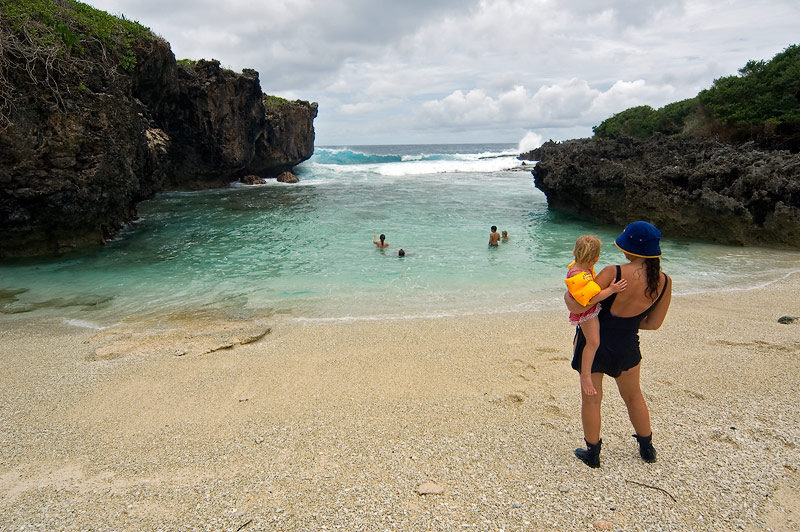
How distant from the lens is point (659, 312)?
3.34 meters

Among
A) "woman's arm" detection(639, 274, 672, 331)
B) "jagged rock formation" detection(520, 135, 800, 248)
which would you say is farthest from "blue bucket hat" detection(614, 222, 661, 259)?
"jagged rock formation" detection(520, 135, 800, 248)

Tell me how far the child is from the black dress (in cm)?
9

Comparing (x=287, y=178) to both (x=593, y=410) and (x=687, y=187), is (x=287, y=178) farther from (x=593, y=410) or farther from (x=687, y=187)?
(x=593, y=410)

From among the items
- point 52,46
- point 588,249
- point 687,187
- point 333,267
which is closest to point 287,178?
point 52,46

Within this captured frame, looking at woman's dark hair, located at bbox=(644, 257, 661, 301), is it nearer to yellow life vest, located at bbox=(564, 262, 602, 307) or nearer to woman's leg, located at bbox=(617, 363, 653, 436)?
yellow life vest, located at bbox=(564, 262, 602, 307)

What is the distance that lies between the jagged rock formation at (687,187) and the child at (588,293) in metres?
14.3

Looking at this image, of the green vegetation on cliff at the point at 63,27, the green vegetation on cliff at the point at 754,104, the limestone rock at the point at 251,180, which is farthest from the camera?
the limestone rock at the point at 251,180

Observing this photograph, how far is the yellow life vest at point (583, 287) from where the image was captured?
10.4 feet

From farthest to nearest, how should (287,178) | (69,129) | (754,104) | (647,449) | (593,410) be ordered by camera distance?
(287,178), (754,104), (69,129), (647,449), (593,410)

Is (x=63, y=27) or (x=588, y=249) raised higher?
(x=63, y=27)

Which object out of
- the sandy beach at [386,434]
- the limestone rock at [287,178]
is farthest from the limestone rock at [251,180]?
the sandy beach at [386,434]

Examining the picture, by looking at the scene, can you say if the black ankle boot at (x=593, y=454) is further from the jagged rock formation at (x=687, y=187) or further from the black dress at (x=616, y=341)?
the jagged rock formation at (x=687, y=187)

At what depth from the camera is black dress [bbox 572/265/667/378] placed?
333 centimetres

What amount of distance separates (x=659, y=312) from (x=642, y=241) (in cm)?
59
